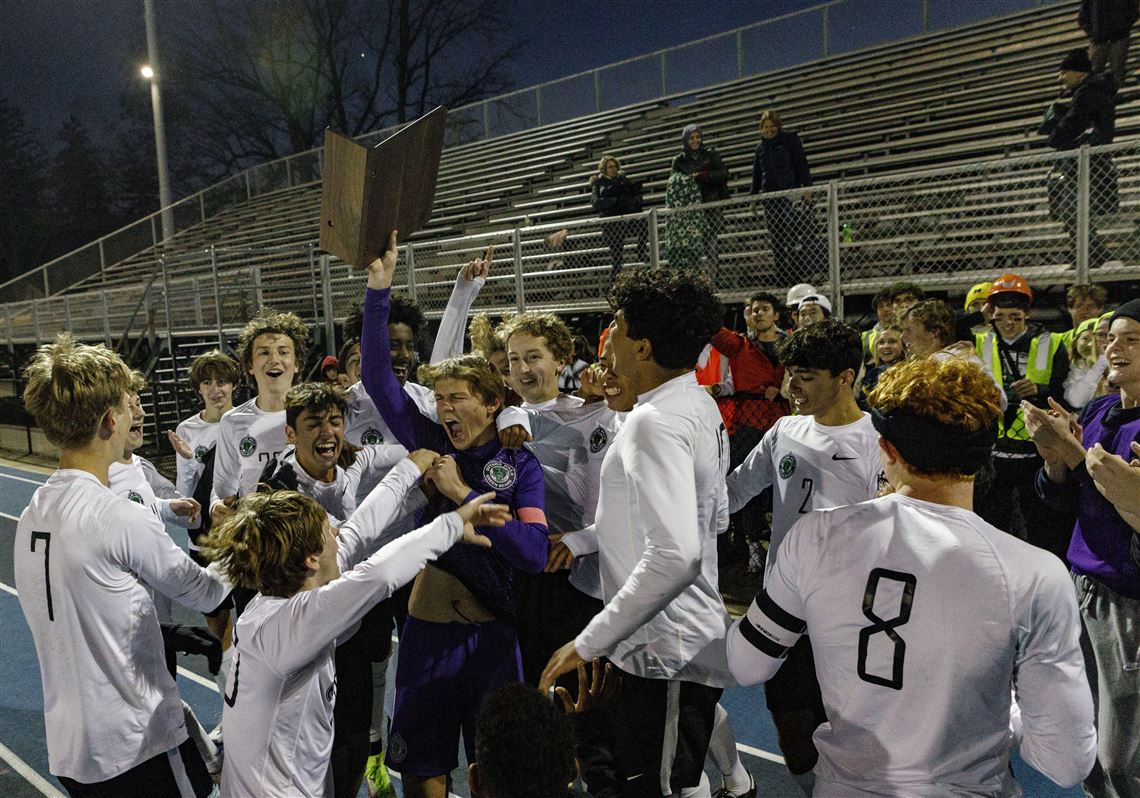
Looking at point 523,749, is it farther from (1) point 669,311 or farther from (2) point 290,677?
(1) point 669,311

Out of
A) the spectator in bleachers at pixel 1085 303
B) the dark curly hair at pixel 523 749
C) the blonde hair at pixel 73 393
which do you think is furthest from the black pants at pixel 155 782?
the spectator in bleachers at pixel 1085 303

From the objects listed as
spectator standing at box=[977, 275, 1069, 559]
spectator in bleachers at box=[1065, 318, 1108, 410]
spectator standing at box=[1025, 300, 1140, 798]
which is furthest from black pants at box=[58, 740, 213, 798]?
spectator in bleachers at box=[1065, 318, 1108, 410]

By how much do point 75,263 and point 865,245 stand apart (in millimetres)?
24165

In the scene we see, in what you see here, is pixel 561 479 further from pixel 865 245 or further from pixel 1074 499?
pixel 865 245

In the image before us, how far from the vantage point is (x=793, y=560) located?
78.0 inches

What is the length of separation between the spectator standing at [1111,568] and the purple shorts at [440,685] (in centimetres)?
204

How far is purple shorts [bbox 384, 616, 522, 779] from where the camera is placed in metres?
2.88

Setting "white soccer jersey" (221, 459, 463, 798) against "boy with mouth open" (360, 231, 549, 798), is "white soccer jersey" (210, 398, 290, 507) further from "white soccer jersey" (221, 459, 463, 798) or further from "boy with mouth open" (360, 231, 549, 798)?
"white soccer jersey" (221, 459, 463, 798)

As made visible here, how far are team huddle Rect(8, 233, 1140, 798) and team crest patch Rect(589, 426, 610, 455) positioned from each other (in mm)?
18

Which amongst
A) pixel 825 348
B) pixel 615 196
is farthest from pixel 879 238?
pixel 825 348

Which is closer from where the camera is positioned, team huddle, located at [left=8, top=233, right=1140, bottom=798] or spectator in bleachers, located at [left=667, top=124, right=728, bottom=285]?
team huddle, located at [left=8, top=233, right=1140, bottom=798]

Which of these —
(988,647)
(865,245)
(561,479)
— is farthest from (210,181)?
(988,647)

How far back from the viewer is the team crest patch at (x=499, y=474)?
313cm

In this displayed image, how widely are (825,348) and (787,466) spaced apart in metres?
0.51
